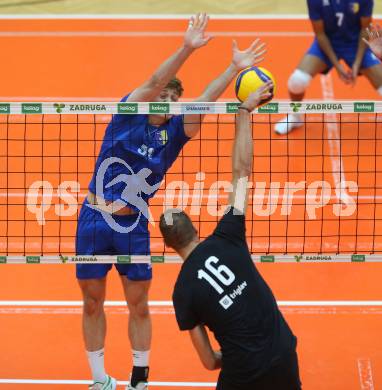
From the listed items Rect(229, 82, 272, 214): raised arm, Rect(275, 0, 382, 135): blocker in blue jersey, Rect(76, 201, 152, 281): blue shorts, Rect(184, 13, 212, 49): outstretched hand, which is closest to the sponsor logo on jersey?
Rect(229, 82, 272, 214): raised arm

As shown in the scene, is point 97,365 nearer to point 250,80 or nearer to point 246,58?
point 250,80

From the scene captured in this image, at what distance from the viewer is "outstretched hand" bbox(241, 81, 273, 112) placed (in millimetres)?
6352

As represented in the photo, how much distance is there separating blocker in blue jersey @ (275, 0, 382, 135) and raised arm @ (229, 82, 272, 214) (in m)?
6.96

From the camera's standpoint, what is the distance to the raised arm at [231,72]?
6.94m

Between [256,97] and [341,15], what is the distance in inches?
290

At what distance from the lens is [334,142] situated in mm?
13625

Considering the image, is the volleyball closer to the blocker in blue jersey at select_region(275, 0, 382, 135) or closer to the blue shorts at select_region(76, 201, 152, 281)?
the blue shorts at select_region(76, 201, 152, 281)

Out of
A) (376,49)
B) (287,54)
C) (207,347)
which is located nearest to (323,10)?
(287,54)

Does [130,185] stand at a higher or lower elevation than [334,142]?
lower

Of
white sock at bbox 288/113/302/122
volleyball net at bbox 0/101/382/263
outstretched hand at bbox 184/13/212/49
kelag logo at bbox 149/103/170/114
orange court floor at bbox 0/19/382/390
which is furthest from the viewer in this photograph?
white sock at bbox 288/113/302/122

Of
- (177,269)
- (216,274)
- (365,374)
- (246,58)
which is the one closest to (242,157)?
(216,274)

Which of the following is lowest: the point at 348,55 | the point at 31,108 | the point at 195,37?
the point at 31,108

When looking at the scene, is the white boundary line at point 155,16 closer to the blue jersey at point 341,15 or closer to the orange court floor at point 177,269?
the orange court floor at point 177,269

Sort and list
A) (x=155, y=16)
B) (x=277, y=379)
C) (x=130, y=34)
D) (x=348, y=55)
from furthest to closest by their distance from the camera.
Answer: (x=155, y=16) < (x=130, y=34) < (x=348, y=55) < (x=277, y=379)
